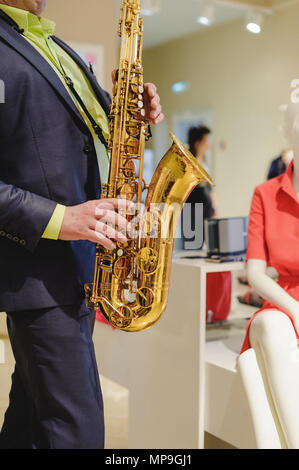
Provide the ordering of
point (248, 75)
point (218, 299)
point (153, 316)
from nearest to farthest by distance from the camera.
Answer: point (153, 316) → point (218, 299) → point (248, 75)

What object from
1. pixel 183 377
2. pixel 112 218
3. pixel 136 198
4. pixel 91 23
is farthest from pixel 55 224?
pixel 91 23

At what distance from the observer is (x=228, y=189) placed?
828cm

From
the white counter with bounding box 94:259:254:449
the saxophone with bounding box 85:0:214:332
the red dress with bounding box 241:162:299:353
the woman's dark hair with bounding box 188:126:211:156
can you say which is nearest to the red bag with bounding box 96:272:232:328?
the white counter with bounding box 94:259:254:449

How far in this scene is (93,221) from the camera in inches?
53.9

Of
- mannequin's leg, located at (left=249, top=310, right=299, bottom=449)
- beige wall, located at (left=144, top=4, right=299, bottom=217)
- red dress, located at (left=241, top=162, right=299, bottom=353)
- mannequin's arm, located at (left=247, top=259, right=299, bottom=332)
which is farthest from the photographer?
beige wall, located at (left=144, top=4, right=299, bottom=217)

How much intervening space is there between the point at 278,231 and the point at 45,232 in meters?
1.12

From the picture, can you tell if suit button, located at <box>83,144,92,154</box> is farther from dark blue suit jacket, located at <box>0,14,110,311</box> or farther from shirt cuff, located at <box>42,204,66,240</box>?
shirt cuff, located at <box>42,204,66,240</box>

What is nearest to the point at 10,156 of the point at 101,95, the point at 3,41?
the point at 3,41

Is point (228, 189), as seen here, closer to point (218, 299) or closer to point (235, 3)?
point (235, 3)

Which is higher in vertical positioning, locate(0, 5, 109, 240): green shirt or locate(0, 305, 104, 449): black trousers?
locate(0, 5, 109, 240): green shirt

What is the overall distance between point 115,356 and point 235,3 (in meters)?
5.41

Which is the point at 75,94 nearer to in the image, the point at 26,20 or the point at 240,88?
the point at 26,20

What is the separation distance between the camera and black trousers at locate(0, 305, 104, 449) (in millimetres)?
1398

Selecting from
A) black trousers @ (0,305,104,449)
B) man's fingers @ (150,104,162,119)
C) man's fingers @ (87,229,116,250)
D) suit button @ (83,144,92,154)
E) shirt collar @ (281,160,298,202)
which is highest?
man's fingers @ (150,104,162,119)
